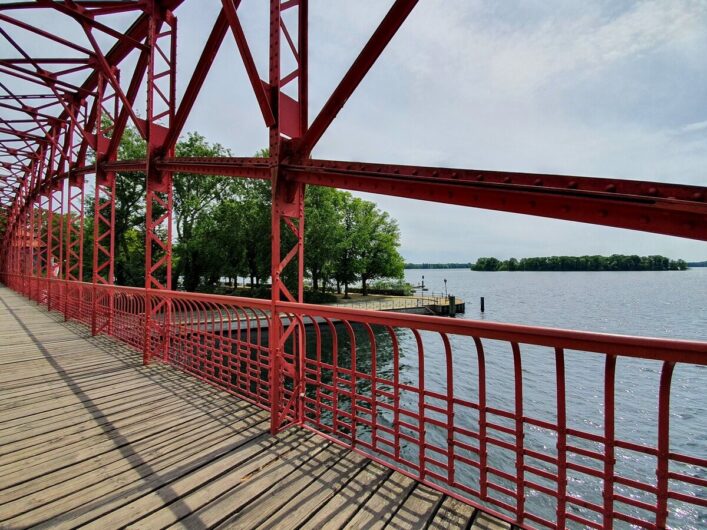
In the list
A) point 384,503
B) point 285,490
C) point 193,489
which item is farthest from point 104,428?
point 384,503

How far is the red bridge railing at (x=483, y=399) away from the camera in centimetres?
167

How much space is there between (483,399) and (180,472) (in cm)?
235

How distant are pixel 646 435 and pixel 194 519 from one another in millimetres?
12948

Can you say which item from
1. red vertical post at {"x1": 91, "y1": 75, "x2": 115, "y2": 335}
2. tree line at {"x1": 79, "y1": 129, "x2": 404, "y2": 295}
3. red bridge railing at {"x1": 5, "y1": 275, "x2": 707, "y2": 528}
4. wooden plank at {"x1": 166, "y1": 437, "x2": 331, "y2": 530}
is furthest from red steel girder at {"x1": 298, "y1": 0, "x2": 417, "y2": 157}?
tree line at {"x1": 79, "y1": 129, "x2": 404, "y2": 295}

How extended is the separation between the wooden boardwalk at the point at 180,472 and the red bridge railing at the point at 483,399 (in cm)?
23

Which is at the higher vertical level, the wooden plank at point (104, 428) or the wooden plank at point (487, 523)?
the wooden plank at point (487, 523)

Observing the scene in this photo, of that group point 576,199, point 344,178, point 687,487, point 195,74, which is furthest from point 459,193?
point 687,487

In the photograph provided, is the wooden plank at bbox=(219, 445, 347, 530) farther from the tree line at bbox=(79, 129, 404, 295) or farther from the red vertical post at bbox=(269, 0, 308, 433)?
the tree line at bbox=(79, 129, 404, 295)

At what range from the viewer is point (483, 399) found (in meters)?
2.15

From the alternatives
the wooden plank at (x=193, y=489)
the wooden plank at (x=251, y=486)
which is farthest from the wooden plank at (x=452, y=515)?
the wooden plank at (x=193, y=489)

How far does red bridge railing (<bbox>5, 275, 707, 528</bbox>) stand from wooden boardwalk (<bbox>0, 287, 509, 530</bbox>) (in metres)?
0.23

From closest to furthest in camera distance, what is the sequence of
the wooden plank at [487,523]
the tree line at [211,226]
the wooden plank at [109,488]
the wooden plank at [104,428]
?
the wooden plank at [487,523] → the wooden plank at [109,488] → the wooden plank at [104,428] → the tree line at [211,226]

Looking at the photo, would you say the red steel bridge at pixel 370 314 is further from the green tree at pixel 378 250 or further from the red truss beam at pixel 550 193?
the green tree at pixel 378 250

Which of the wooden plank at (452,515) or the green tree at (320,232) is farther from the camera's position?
the green tree at (320,232)
